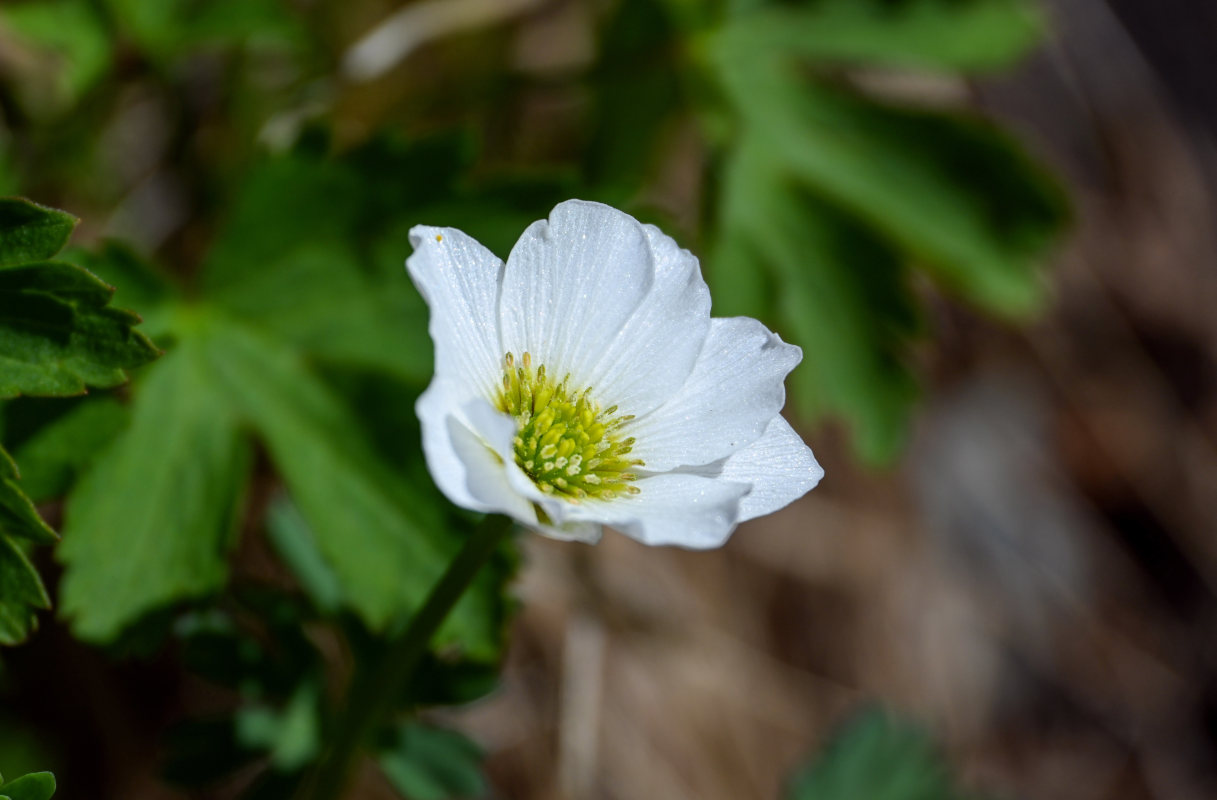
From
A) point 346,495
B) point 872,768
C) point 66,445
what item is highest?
point 66,445

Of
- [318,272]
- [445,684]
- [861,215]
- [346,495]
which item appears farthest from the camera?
[861,215]

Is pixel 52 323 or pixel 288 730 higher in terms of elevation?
pixel 52 323

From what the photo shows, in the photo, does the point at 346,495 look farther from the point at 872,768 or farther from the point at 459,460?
the point at 872,768

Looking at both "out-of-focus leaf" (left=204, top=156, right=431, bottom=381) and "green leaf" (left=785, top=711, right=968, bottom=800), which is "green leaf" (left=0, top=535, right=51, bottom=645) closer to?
"out-of-focus leaf" (left=204, top=156, right=431, bottom=381)

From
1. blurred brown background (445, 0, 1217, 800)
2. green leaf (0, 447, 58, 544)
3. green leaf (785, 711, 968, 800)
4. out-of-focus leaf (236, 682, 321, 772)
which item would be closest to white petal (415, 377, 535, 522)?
green leaf (0, 447, 58, 544)

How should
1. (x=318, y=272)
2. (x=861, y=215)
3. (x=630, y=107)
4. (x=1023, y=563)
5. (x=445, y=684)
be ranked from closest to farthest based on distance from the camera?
(x=445, y=684), (x=318, y=272), (x=861, y=215), (x=630, y=107), (x=1023, y=563)

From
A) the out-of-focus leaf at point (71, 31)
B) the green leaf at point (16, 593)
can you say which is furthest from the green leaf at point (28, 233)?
the out-of-focus leaf at point (71, 31)

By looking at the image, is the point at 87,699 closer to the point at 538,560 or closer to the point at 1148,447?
the point at 538,560

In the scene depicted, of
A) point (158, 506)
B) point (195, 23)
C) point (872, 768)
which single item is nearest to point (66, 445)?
point (158, 506)
